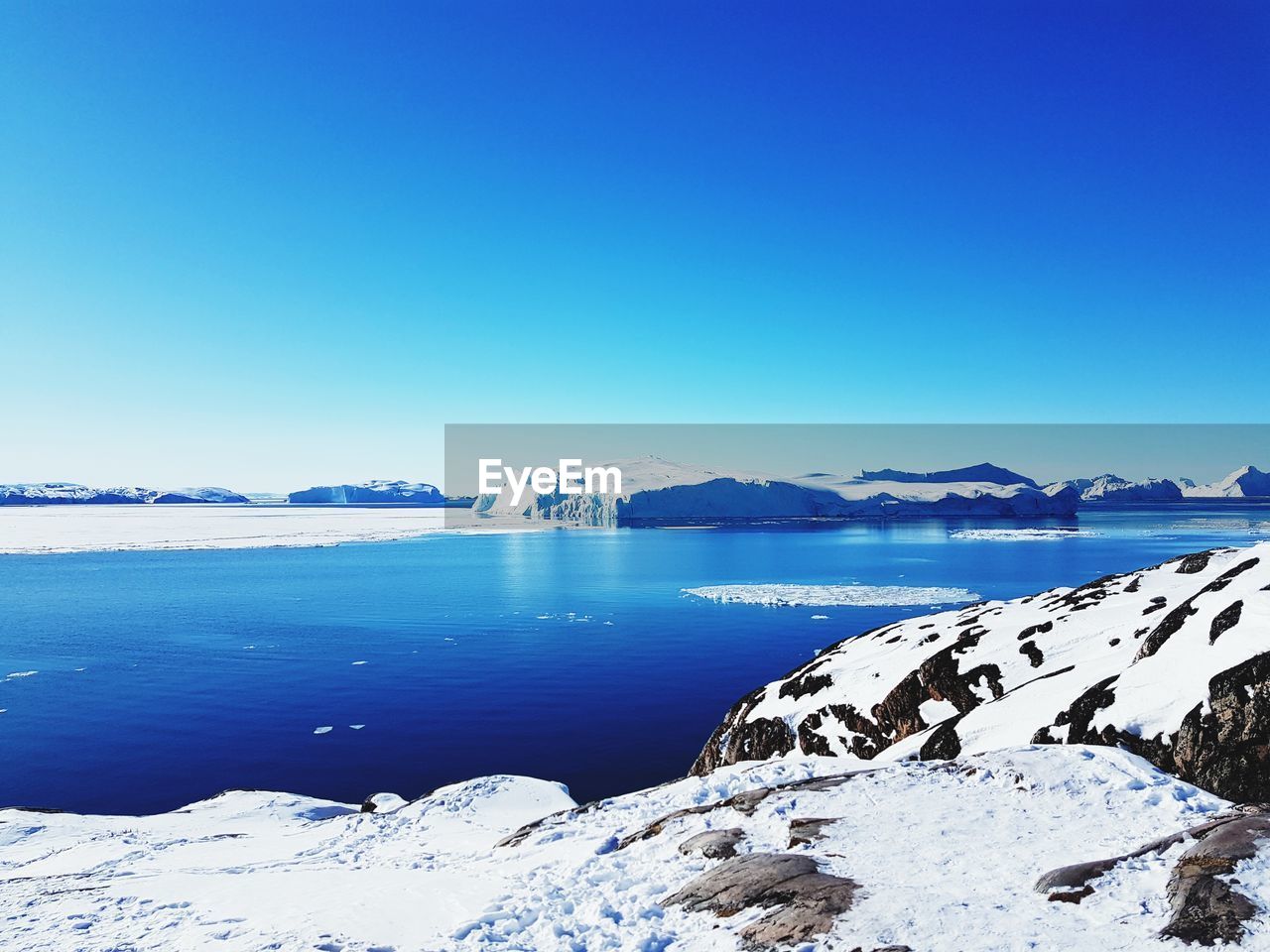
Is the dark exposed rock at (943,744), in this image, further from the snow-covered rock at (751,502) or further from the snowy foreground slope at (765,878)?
the snow-covered rock at (751,502)

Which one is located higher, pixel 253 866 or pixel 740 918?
pixel 740 918

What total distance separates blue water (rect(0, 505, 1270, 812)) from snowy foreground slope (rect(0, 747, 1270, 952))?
9.60 metres

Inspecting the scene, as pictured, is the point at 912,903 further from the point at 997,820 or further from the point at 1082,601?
the point at 1082,601

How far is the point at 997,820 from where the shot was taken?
8.18 metres

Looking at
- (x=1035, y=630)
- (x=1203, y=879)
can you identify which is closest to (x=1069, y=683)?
(x=1035, y=630)

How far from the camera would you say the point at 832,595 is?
161 ft

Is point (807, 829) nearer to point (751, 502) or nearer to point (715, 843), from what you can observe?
point (715, 843)

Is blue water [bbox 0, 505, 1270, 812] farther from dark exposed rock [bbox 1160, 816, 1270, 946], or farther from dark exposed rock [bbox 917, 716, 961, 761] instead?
dark exposed rock [bbox 1160, 816, 1270, 946]

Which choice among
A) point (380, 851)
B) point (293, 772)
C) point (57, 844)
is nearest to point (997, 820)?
point (380, 851)

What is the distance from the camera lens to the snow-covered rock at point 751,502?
439ft

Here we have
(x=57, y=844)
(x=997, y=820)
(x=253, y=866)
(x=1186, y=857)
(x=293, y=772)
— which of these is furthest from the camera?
(x=293, y=772)

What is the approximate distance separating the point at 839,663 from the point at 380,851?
40.6 feet

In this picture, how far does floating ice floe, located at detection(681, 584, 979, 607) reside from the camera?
45781mm

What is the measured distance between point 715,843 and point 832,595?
42.5m
